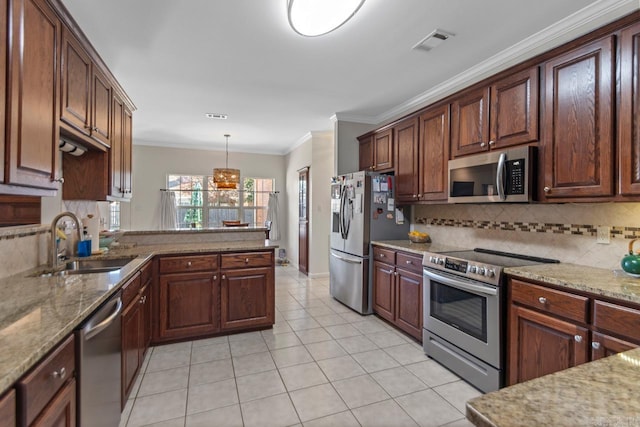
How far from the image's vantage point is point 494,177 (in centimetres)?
244

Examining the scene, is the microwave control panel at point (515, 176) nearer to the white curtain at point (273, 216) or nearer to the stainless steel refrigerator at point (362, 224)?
the stainless steel refrigerator at point (362, 224)

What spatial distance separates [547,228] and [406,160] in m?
1.52

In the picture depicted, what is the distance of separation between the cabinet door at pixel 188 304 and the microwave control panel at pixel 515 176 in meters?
2.60

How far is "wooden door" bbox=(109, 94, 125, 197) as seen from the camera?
2.61 m

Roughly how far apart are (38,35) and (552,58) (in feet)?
9.67

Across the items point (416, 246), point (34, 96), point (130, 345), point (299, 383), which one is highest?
point (34, 96)

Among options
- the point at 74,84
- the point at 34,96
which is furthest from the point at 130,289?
the point at 74,84

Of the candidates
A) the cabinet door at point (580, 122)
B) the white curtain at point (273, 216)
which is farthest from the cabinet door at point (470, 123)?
the white curtain at point (273, 216)

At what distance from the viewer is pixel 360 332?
3240 mm

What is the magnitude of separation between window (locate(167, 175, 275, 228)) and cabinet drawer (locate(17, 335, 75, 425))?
5667 millimetres

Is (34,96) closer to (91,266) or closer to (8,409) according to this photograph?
(8,409)

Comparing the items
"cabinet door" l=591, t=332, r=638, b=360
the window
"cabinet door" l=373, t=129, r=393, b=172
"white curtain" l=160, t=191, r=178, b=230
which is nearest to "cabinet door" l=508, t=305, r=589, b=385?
"cabinet door" l=591, t=332, r=638, b=360

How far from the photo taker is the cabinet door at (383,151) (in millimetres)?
3801

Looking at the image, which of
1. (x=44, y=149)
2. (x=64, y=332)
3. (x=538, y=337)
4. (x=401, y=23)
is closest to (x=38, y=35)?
(x=44, y=149)
